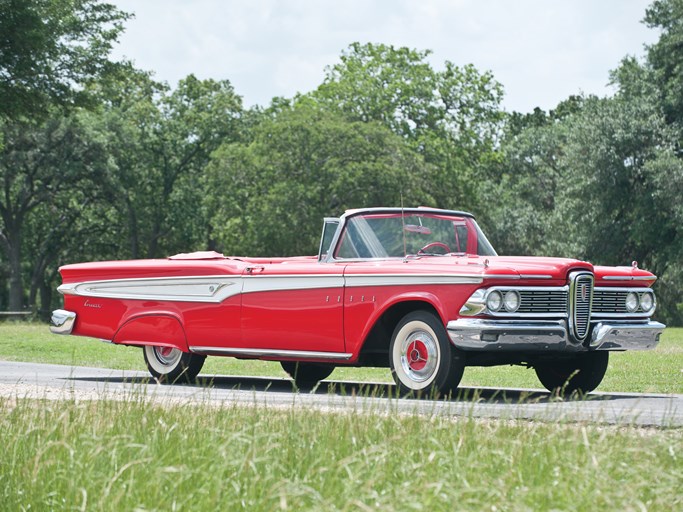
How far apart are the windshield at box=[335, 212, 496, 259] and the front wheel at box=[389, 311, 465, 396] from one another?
40.9 inches

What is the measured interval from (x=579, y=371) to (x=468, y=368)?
6.70 meters

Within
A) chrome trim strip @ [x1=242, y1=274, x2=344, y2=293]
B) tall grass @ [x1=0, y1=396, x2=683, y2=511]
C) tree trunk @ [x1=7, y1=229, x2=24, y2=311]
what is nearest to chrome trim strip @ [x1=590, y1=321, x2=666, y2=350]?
chrome trim strip @ [x1=242, y1=274, x2=344, y2=293]

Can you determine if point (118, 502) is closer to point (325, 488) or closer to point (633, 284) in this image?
point (325, 488)

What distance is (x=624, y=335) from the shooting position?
1114 centimetres

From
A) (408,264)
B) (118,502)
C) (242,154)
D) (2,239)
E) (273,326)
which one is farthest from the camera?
(2,239)

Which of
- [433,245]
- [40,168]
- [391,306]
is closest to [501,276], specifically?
[391,306]

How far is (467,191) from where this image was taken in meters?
52.8

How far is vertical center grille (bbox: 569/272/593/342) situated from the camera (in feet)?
35.4

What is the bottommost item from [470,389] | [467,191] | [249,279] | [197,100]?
[470,389]

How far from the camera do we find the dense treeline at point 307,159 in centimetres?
4269

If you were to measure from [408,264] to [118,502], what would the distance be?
6.32 m

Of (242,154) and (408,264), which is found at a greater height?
(242,154)

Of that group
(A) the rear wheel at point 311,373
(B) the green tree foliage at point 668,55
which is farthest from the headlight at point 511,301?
(B) the green tree foliage at point 668,55

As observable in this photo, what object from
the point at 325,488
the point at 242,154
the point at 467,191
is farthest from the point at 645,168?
the point at 325,488
